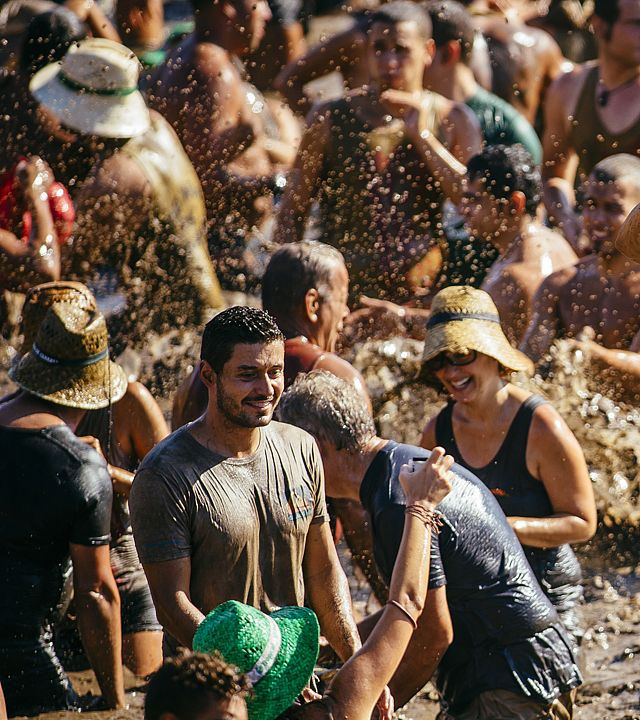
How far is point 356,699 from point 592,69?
592 centimetres

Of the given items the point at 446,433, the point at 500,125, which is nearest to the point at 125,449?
the point at 446,433

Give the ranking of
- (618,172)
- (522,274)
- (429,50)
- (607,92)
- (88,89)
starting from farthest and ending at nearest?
(607,92) < (429,50) < (88,89) < (522,274) < (618,172)

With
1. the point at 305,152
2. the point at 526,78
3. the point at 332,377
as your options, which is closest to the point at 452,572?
the point at 332,377

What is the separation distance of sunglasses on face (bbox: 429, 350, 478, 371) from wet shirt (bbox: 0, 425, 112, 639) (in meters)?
1.19

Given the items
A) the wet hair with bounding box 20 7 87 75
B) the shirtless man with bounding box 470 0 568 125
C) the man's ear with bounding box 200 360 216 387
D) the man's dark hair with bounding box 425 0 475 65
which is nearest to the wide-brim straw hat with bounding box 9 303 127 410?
the man's ear with bounding box 200 360 216 387

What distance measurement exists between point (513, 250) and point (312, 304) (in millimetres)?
1984

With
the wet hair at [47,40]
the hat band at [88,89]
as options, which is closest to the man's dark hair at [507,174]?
the hat band at [88,89]

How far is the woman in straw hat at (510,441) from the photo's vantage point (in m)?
4.51

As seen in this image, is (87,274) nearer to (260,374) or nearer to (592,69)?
(592,69)

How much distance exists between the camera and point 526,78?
9758 millimetres

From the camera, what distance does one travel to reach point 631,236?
3939mm

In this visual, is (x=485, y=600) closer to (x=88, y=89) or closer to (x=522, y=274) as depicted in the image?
(x=522, y=274)

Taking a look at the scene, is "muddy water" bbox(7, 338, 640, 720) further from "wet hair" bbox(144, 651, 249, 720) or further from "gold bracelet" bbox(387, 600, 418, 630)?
"wet hair" bbox(144, 651, 249, 720)

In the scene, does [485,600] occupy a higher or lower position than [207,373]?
lower
